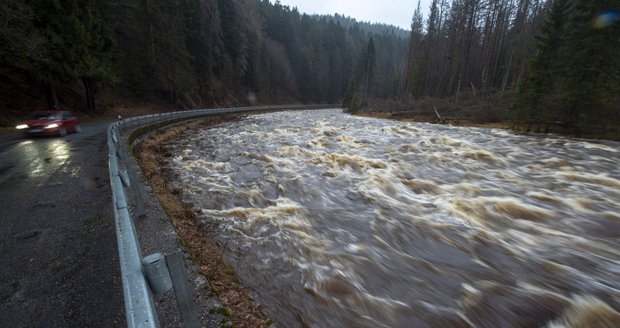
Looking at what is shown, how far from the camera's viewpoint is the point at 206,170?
473 inches

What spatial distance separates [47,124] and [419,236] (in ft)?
59.4

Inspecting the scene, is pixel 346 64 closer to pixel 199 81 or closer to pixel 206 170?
pixel 199 81

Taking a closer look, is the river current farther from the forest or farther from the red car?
the forest

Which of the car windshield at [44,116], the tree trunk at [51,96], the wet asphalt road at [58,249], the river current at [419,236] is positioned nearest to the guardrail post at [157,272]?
the wet asphalt road at [58,249]

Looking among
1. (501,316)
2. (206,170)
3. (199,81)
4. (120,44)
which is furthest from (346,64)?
(501,316)

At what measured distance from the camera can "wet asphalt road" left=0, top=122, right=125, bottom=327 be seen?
3.34 m

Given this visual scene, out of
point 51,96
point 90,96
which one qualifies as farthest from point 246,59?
point 51,96

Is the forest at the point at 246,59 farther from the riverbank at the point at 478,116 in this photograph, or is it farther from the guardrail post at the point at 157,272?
the guardrail post at the point at 157,272

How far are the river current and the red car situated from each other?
7281 millimetres

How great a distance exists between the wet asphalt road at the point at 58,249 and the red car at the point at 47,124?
6.59 m

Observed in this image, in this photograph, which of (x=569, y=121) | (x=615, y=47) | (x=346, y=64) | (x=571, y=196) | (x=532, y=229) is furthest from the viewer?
(x=346, y=64)

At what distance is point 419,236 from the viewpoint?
682cm

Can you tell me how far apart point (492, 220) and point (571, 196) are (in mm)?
3784

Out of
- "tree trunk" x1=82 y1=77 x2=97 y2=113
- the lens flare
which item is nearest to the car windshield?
"tree trunk" x1=82 y1=77 x2=97 y2=113
